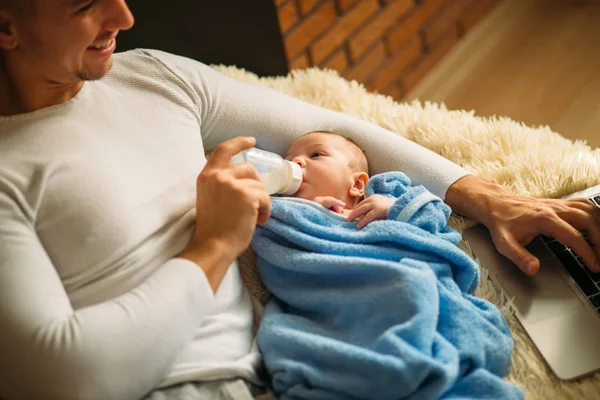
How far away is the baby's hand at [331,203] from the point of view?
123 centimetres

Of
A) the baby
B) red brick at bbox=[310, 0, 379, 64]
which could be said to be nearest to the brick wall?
red brick at bbox=[310, 0, 379, 64]

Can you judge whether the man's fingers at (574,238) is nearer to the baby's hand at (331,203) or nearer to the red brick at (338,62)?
the baby's hand at (331,203)

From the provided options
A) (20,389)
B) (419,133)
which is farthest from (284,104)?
(20,389)

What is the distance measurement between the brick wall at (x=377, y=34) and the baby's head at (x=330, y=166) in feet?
2.35

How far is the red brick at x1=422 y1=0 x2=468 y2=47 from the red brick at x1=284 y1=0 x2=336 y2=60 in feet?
1.71

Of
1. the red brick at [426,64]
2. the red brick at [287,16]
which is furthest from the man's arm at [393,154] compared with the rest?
the red brick at [426,64]

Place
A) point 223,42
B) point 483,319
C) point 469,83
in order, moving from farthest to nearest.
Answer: point 469,83
point 223,42
point 483,319

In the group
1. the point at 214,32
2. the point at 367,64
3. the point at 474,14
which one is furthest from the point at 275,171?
the point at 474,14

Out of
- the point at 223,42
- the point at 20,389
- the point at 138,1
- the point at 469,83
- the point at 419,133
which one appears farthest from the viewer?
the point at 469,83

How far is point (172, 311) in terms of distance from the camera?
943mm

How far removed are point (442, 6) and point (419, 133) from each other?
3.97 feet

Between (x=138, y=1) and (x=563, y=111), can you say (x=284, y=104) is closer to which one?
(x=138, y=1)

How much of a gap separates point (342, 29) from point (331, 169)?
1051mm

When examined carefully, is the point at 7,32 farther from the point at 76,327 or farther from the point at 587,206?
the point at 587,206
